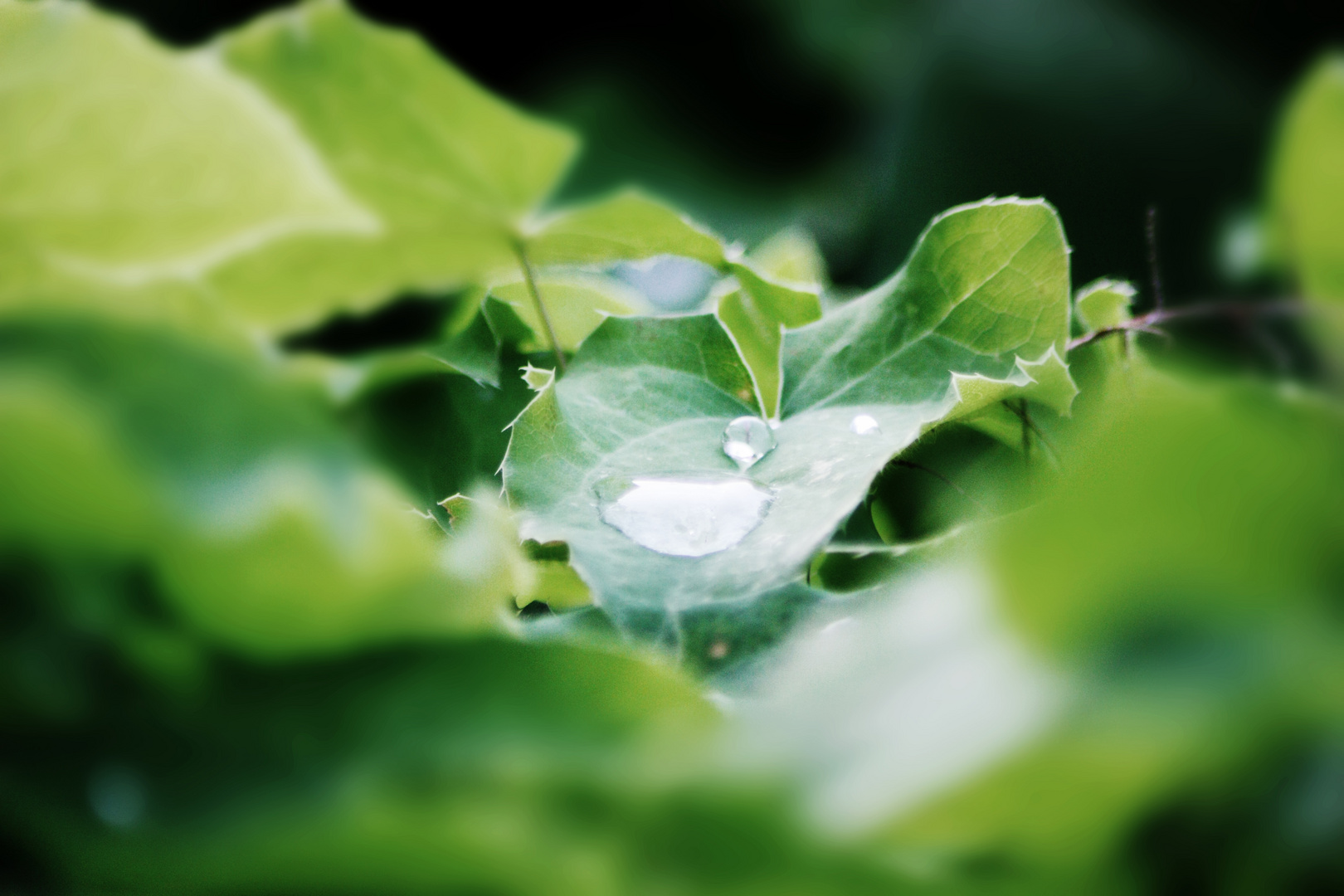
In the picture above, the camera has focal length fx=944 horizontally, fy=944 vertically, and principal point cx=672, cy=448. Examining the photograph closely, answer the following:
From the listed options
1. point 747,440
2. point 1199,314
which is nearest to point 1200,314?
point 1199,314

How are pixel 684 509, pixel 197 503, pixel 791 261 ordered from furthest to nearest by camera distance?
pixel 791 261 < pixel 684 509 < pixel 197 503

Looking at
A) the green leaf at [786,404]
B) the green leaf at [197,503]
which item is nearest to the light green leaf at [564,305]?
the green leaf at [786,404]

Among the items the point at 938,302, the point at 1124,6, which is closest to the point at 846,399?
the point at 938,302

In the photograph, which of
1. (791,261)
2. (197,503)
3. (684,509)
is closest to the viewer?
(197,503)

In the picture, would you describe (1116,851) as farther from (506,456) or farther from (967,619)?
(506,456)

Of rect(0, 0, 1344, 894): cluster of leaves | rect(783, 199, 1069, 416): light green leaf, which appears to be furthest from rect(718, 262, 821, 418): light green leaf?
rect(0, 0, 1344, 894): cluster of leaves

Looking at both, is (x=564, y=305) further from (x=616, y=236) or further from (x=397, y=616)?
(x=397, y=616)

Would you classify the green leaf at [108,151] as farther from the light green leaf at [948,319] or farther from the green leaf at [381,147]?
the light green leaf at [948,319]

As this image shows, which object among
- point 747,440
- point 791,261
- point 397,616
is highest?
point 791,261

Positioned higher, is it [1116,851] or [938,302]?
[938,302]
